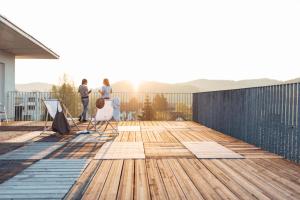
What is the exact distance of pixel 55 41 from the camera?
13711 millimetres

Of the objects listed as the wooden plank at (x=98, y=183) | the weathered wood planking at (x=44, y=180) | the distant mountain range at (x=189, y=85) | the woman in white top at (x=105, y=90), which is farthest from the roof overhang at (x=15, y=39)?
the distant mountain range at (x=189, y=85)

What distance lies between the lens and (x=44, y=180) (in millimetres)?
3213

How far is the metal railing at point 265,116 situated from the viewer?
14.4ft

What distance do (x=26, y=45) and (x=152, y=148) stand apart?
24.7 ft

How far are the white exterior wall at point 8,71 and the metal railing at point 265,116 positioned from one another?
8.92 metres

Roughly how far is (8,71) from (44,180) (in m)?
10.5

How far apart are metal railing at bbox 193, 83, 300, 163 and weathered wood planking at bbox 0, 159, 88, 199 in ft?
10.5

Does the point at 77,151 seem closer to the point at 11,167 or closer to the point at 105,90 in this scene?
the point at 11,167

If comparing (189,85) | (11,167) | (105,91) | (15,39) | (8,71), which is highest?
(189,85)

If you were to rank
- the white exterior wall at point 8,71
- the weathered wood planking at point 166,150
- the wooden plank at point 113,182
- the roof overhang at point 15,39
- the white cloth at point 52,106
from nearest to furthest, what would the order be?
1. the wooden plank at point 113,182
2. the weathered wood planking at point 166,150
3. the white cloth at point 52,106
4. the roof overhang at point 15,39
5. the white exterior wall at point 8,71

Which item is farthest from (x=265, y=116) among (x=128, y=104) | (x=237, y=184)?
(x=128, y=104)

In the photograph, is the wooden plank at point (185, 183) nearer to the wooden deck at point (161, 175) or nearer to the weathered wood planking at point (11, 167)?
the wooden deck at point (161, 175)

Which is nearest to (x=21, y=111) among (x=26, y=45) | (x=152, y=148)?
(x=26, y=45)

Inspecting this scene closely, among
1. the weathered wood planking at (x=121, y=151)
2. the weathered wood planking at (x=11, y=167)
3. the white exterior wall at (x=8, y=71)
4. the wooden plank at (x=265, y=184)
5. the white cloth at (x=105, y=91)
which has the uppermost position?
the white exterior wall at (x=8, y=71)
